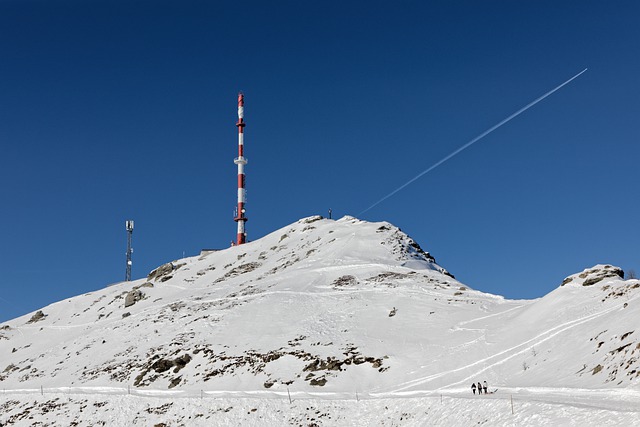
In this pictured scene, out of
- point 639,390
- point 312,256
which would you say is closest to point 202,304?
point 312,256

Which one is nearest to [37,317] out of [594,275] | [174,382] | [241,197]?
[241,197]

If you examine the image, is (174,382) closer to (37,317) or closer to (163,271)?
(37,317)

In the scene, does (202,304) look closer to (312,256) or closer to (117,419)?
(312,256)

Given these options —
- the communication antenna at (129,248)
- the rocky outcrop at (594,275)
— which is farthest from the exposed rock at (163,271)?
the rocky outcrop at (594,275)

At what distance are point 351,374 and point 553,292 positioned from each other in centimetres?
1959

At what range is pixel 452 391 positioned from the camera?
39.1 m

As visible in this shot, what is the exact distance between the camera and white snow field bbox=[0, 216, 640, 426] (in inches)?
1351

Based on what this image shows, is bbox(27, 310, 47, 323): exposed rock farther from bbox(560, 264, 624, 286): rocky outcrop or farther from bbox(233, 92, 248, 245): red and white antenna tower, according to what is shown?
bbox(560, 264, 624, 286): rocky outcrop

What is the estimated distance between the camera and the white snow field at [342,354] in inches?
1351

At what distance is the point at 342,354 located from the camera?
53031 mm

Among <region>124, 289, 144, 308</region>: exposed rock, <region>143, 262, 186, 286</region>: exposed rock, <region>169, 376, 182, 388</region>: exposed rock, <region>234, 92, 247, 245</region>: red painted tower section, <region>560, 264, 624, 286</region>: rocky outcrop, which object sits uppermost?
<region>234, 92, 247, 245</region>: red painted tower section

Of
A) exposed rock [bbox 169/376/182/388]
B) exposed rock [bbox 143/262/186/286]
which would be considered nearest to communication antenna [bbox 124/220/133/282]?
exposed rock [bbox 143/262/186/286]

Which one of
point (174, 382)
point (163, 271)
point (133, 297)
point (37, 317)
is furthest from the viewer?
point (163, 271)

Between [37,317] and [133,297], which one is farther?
[37,317]
